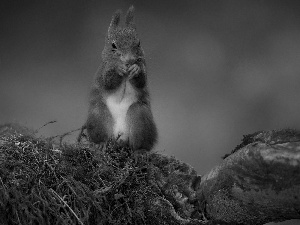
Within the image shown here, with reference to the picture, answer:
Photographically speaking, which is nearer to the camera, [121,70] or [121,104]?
[121,70]

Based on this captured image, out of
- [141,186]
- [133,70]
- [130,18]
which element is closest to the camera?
[141,186]

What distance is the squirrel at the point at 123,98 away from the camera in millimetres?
3674

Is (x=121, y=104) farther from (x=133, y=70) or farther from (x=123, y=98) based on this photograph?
(x=133, y=70)

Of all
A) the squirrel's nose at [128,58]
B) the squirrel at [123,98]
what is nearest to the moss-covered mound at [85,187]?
the squirrel at [123,98]

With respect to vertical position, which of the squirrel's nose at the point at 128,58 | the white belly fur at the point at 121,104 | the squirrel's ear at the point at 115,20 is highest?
the squirrel's ear at the point at 115,20

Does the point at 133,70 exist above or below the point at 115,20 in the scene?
below

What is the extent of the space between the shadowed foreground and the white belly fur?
20.6 inches

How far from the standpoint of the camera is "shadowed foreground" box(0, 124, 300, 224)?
2.42 meters

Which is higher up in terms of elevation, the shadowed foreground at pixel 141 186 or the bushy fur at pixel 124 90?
the bushy fur at pixel 124 90

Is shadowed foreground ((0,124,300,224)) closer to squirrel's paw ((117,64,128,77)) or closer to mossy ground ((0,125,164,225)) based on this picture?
mossy ground ((0,125,164,225))

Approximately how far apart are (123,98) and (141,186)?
3.41 ft

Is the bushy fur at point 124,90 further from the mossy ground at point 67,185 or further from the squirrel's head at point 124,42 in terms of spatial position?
the mossy ground at point 67,185

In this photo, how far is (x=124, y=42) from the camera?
3.68 meters

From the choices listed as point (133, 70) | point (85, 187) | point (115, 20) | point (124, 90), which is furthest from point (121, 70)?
point (85, 187)
